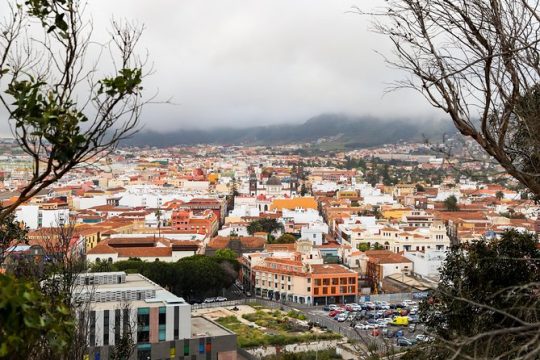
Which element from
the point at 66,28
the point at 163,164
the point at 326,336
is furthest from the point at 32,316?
the point at 163,164

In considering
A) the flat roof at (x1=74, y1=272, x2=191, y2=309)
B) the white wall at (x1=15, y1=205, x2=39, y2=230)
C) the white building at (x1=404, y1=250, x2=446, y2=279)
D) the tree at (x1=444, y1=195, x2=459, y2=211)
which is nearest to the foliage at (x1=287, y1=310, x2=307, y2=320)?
the flat roof at (x1=74, y1=272, x2=191, y2=309)

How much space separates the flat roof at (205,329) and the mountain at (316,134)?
10706 centimetres

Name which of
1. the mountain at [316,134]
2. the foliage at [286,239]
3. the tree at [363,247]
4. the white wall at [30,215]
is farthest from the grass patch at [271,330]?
the mountain at [316,134]

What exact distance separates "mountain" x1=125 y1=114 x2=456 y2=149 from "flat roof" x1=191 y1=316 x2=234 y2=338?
107m

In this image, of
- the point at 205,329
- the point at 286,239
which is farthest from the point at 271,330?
the point at 286,239

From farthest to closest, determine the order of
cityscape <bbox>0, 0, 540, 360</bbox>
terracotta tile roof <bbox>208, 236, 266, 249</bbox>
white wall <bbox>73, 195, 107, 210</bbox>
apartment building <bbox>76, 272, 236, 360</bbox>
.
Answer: white wall <bbox>73, 195, 107, 210</bbox>
terracotta tile roof <bbox>208, 236, 266, 249</bbox>
apartment building <bbox>76, 272, 236, 360</bbox>
cityscape <bbox>0, 0, 540, 360</bbox>

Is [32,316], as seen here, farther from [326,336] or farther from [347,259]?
[347,259]

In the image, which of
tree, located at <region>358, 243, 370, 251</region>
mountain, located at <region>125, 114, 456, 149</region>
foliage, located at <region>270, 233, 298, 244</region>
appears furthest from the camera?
mountain, located at <region>125, 114, 456, 149</region>

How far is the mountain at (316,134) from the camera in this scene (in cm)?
13738

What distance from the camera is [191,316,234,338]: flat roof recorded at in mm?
13836

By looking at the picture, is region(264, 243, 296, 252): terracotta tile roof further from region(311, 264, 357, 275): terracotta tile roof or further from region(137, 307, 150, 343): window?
region(137, 307, 150, 343): window

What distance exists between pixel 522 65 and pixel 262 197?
41.7 metres

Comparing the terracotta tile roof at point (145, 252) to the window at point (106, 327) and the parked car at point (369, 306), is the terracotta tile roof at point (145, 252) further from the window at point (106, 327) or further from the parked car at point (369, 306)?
the window at point (106, 327)

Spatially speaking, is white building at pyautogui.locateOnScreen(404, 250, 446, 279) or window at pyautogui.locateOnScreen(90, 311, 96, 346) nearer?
window at pyautogui.locateOnScreen(90, 311, 96, 346)
